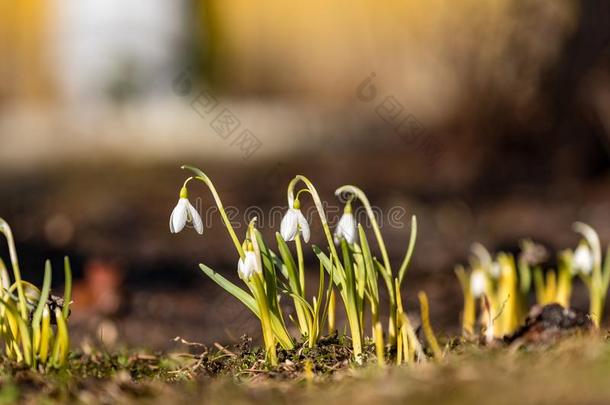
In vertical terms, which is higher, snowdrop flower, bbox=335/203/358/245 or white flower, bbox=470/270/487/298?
snowdrop flower, bbox=335/203/358/245

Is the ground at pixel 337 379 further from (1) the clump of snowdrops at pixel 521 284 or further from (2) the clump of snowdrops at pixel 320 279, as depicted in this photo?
(1) the clump of snowdrops at pixel 521 284

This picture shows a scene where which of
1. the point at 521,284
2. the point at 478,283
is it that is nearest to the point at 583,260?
the point at 521,284

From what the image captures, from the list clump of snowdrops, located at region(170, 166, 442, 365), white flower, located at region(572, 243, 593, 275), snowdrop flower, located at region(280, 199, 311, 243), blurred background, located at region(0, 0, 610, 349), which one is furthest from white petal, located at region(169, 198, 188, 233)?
white flower, located at region(572, 243, 593, 275)

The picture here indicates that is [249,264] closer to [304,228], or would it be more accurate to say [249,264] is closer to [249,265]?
[249,265]

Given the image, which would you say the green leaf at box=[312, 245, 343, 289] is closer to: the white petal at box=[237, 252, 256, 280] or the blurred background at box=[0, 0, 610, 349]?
the white petal at box=[237, 252, 256, 280]

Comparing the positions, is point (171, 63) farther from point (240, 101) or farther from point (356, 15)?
point (356, 15)

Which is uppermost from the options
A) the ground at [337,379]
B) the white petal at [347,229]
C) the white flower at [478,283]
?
the white petal at [347,229]

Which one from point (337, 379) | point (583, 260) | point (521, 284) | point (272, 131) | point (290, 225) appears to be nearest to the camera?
point (337, 379)

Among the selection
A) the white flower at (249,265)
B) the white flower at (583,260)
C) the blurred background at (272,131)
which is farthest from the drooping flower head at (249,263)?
the white flower at (583,260)

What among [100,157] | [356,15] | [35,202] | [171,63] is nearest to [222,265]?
[35,202]
